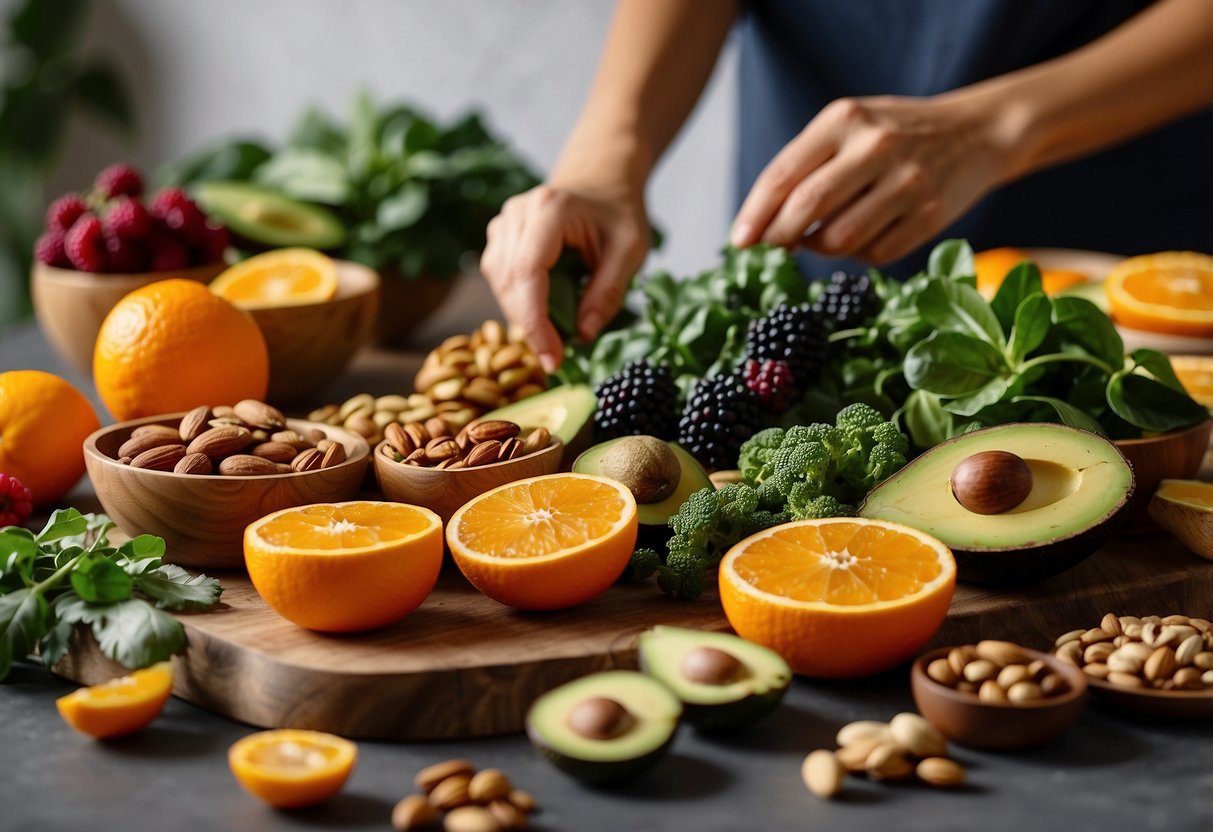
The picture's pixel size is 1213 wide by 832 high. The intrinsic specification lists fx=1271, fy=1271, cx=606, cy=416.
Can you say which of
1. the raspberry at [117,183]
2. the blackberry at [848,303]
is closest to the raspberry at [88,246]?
the raspberry at [117,183]

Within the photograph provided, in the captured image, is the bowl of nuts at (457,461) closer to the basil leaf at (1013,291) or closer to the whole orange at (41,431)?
the whole orange at (41,431)

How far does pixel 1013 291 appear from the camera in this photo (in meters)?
1.59

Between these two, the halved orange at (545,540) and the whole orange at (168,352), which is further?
the whole orange at (168,352)

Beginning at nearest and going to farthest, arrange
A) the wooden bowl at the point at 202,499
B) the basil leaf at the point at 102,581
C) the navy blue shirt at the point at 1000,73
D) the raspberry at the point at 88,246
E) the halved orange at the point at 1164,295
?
the basil leaf at the point at 102,581 < the wooden bowl at the point at 202,499 < the halved orange at the point at 1164,295 < the raspberry at the point at 88,246 < the navy blue shirt at the point at 1000,73

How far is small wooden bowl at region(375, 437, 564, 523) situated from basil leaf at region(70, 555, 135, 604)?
0.31 m

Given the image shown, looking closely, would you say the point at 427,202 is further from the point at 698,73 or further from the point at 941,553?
the point at 941,553

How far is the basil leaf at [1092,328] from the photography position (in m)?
1.53

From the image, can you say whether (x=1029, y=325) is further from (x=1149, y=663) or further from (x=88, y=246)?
(x=88, y=246)

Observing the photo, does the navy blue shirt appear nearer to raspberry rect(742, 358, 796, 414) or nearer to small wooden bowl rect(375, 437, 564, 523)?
raspberry rect(742, 358, 796, 414)

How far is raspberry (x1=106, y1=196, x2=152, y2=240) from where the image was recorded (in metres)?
2.05

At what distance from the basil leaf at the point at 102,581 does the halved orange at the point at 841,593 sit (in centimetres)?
57

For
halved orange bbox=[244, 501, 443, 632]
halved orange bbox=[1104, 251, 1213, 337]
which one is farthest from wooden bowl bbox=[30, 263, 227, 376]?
halved orange bbox=[1104, 251, 1213, 337]

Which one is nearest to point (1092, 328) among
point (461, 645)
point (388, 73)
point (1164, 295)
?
point (1164, 295)

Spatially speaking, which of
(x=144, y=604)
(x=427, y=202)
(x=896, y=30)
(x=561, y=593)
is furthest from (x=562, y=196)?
(x=896, y=30)
